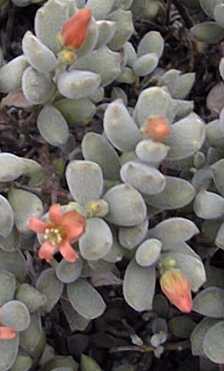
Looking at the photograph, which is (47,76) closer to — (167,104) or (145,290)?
(167,104)

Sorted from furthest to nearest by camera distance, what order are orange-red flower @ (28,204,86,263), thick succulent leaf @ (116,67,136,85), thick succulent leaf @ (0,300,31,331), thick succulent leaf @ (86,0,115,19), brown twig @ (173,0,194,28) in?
brown twig @ (173,0,194,28)
thick succulent leaf @ (116,67,136,85)
thick succulent leaf @ (86,0,115,19)
thick succulent leaf @ (0,300,31,331)
orange-red flower @ (28,204,86,263)

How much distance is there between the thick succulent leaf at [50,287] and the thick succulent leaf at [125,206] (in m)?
0.16

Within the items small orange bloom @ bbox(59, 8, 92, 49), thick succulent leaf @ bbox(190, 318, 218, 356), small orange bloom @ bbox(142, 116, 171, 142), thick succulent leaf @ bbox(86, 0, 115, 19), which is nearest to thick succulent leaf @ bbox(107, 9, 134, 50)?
thick succulent leaf @ bbox(86, 0, 115, 19)

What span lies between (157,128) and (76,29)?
0.65 ft

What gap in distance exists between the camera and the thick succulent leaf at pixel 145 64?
4.63ft

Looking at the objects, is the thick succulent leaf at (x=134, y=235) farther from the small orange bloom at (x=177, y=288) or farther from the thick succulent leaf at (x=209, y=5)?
the thick succulent leaf at (x=209, y=5)

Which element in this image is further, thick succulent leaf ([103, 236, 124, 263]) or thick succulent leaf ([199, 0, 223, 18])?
thick succulent leaf ([199, 0, 223, 18])

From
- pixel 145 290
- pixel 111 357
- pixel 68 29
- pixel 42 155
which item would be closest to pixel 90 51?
pixel 68 29

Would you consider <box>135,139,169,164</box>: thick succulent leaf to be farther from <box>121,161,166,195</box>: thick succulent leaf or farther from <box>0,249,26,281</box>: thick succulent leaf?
<box>0,249,26,281</box>: thick succulent leaf

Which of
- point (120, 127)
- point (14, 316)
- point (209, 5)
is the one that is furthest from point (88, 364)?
point (209, 5)

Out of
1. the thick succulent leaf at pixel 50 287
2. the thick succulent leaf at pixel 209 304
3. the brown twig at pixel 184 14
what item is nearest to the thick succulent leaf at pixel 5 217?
the thick succulent leaf at pixel 50 287

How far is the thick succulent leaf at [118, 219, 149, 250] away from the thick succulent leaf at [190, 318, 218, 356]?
218 mm

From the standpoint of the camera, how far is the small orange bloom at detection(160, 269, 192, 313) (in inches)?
45.5

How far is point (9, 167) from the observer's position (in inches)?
47.3
